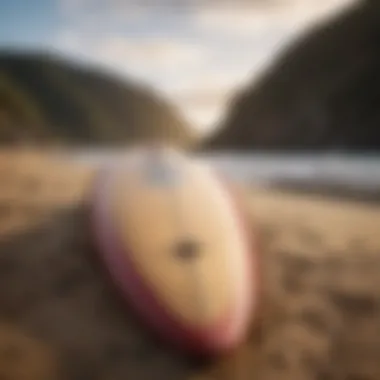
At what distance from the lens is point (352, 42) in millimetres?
1487

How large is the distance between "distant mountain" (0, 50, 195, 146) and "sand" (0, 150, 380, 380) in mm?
59

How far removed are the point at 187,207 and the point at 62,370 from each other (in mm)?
385

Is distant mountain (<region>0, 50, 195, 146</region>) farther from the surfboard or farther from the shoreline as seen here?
the shoreline

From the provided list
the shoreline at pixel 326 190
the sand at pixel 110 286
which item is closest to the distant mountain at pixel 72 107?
the sand at pixel 110 286

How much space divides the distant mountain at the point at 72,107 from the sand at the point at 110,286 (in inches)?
2.3

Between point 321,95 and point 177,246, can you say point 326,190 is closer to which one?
point 321,95

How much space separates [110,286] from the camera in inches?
51.5

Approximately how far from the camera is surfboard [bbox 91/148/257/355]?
4.09 ft

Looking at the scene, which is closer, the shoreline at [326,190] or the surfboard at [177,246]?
the surfboard at [177,246]

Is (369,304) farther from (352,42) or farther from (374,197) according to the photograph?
(352,42)

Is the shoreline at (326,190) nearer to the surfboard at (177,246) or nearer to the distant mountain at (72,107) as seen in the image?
the surfboard at (177,246)

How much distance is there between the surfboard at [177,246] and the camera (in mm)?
1247

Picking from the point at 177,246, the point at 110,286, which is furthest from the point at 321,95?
the point at 110,286

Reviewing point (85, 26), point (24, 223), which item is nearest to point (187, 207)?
point (24, 223)
